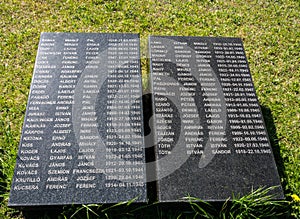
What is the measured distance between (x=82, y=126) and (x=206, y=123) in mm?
1455

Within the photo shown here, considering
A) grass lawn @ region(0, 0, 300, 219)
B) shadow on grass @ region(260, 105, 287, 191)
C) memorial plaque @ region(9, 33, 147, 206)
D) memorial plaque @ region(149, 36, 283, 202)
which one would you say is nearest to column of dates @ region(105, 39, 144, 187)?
memorial plaque @ region(9, 33, 147, 206)

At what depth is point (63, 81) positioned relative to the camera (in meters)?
3.85

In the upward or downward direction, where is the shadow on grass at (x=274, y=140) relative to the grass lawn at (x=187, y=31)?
downward

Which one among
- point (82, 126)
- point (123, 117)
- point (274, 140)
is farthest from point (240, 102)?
point (82, 126)

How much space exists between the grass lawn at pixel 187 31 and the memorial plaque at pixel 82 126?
2.72ft

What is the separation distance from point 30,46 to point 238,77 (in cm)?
355

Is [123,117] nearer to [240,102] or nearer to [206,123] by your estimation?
[206,123]

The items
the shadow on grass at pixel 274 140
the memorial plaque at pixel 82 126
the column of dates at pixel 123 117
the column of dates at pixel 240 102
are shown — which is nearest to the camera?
the memorial plaque at pixel 82 126

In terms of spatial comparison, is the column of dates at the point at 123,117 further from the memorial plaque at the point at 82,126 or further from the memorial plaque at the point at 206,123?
the memorial plaque at the point at 206,123

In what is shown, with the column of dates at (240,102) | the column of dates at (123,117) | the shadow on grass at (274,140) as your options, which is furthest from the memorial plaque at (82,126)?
the shadow on grass at (274,140)

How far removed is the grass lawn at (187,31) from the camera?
14.7 ft

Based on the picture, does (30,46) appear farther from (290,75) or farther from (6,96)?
(290,75)

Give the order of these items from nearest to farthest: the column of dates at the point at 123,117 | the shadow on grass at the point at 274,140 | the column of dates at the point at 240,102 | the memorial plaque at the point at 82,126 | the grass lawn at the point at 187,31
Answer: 1. the memorial plaque at the point at 82,126
2. the column of dates at the point at 123,117
3. the column of dates at the point at 240,102
4. the shadow on grass at the point at 274,140
5. the grass lawn at the point at 187,31

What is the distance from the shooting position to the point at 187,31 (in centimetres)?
587
